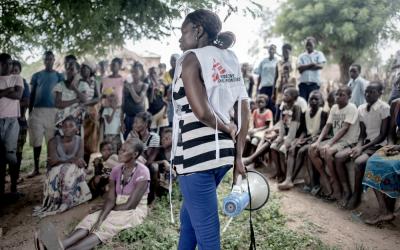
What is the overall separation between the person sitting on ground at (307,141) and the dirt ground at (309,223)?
362 mm

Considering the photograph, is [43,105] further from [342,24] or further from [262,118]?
[342,24]

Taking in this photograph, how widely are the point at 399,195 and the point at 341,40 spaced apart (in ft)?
41.7

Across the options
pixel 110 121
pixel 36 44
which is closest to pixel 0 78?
pixel 36 44

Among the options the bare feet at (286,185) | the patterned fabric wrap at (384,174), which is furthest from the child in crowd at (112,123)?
the patterned fabric wrap at (384,174)

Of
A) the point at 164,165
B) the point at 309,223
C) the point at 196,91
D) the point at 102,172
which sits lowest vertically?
the point at 309,223

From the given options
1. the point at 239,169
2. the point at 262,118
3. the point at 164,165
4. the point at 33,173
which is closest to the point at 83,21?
the point at 164,165

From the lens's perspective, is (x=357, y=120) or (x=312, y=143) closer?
(x=357, y=120)

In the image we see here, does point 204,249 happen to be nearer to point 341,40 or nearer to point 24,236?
point 24,236

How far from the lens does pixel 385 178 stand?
4.02 meters

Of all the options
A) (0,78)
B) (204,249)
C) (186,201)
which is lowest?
(204,249)

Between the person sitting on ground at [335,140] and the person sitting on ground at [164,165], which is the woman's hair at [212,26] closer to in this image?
the person sitting on ground at [164,165]

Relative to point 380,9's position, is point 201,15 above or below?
below

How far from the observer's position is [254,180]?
2.44 m

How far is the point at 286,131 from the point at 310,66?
5.34ft
